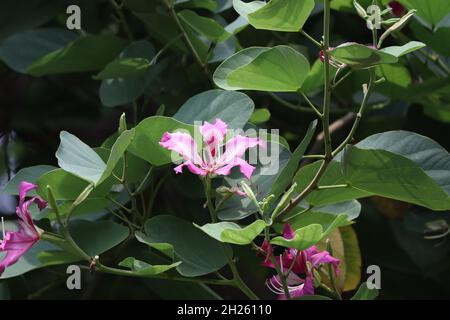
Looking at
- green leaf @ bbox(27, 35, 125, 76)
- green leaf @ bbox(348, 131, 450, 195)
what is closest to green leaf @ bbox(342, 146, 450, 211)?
green leaf @ bbox(348, 131, 450, 195)

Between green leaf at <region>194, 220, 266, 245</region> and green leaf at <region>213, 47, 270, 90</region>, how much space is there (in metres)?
0.14

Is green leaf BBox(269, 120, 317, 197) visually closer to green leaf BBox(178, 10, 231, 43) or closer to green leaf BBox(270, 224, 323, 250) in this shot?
green leaf BBox(270, 224, 323, 250)

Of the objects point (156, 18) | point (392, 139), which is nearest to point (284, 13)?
point (392, 139)

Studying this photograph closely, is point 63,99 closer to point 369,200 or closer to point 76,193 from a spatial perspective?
point 369,200

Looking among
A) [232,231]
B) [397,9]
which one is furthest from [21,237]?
[397,9]

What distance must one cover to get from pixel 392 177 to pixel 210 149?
172 millimetres

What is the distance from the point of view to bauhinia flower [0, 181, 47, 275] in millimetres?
799

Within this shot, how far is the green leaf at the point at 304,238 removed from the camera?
0.73m

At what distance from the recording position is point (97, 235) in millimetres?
921

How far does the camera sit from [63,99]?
168 centimetres

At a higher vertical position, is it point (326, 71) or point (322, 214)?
point (326, 71)

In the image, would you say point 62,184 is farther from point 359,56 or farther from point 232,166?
point 359,56

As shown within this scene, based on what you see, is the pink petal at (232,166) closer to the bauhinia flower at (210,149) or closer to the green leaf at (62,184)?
the bauhinia flower at (210,149)
